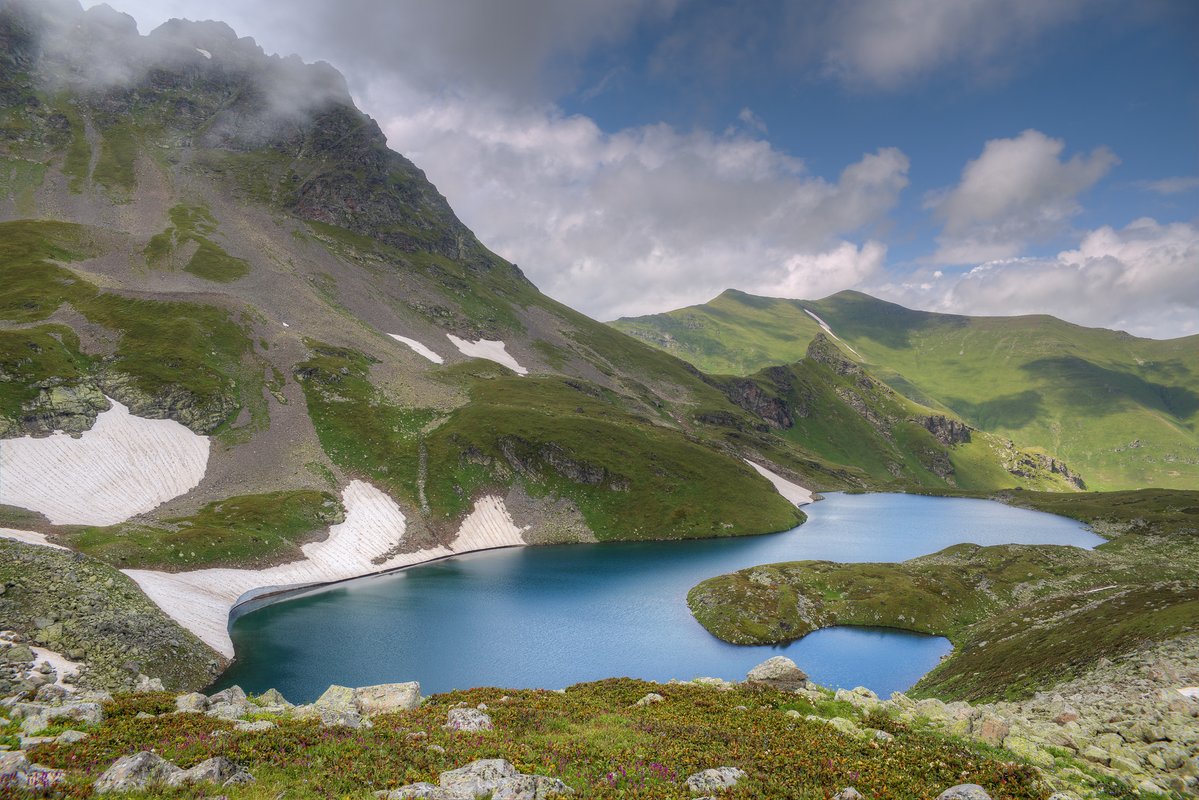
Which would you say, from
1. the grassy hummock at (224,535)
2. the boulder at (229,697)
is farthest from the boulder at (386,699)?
A: the grassy hummock at (224,535)

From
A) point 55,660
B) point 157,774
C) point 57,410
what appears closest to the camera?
point 157,774

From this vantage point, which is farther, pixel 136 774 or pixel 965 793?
pixel 965 793

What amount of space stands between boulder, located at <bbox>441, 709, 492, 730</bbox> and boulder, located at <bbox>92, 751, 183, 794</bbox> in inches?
327

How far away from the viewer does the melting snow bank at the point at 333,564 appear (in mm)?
63406

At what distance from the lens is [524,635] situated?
68438 millimetres

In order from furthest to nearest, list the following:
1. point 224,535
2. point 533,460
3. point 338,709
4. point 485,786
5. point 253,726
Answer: point 533,460 → point 224,535 → point 338,709 → point 253,726 → point 485,786

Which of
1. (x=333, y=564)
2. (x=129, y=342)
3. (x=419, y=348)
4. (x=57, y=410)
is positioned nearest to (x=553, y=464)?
(x=333, y=564)

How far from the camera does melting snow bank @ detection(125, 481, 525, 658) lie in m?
63.4

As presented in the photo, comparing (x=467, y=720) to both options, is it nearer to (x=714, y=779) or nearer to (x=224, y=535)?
(x=714, y=779)

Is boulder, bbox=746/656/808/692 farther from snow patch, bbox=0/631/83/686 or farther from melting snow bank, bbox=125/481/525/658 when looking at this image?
melting snow bank, bbox=125/481/525/658

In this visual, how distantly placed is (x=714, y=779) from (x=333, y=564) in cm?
9367

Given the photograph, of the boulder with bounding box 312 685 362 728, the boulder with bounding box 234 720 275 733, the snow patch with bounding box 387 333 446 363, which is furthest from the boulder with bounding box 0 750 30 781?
the snow patch with bounding box 387 333 446 363

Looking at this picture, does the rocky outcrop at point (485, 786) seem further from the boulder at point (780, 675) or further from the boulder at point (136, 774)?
the boulder at point (780, 675)

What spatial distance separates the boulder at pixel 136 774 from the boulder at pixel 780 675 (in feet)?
93.0
